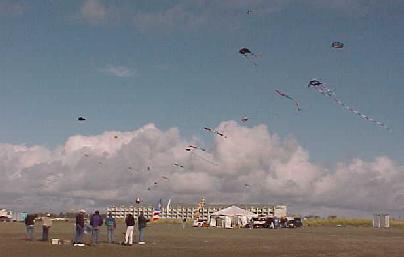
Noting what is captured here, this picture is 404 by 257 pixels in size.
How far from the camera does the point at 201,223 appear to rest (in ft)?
326

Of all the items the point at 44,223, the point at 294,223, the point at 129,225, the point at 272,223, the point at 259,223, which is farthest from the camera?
the point at 294,223

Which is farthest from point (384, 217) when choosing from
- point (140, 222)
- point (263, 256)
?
point (263, 256)

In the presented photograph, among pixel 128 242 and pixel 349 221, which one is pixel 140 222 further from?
pixel 349 221

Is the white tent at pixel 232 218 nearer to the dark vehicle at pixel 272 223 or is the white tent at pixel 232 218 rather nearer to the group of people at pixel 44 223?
the dark vehicle at pixel 272 223

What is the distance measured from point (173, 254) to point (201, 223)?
71.2 meters

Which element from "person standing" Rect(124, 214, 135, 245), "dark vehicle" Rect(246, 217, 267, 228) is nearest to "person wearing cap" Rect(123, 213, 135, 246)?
"person standing" Rect(124, 214, 135, 245)

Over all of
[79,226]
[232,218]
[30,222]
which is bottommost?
[79,226]

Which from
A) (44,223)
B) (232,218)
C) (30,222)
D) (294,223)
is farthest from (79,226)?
(294,223)

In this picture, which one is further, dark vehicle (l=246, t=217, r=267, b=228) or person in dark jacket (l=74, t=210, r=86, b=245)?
dark vehicle (l=246, t=217, r=267, b=228)

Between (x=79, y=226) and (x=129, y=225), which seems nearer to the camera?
(x=79, y=226)

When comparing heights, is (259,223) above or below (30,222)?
below

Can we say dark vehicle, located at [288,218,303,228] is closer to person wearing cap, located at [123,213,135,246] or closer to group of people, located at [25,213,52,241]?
group of people, located at [25,213,52,241]

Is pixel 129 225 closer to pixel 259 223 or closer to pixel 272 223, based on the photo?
pixel 259 223

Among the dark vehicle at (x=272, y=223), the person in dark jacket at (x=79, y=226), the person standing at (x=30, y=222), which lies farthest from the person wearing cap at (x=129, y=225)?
the dark vehicle at (x=272, y=223)
